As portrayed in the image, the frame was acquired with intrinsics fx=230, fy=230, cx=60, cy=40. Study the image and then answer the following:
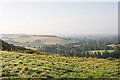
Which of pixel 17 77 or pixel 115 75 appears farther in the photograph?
pixel 115 75

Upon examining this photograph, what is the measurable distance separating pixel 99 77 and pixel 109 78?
2.28 feet

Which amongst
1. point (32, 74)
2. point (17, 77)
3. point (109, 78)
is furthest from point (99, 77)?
point (17, 77)

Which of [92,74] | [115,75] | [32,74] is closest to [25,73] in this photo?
[32,74]

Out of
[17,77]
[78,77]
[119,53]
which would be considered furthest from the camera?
[119,53]

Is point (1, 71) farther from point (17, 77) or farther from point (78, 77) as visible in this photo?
point (78, 77)

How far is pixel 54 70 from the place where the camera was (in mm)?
16125

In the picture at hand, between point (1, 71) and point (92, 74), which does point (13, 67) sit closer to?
point (1, 71)

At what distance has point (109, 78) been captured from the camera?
1493 cm

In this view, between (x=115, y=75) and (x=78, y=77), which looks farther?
(x=115, y=75)

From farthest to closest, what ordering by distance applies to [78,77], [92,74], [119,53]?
[119,53]
[92,74]
[78,77]

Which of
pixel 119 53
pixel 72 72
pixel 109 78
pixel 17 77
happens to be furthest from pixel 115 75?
pixel 119 53

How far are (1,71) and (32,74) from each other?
2305 mm

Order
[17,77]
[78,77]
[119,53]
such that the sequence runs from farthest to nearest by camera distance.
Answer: [119,53] < [78,77] < [17,77]

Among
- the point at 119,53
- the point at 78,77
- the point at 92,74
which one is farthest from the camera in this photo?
the point at 119,53
